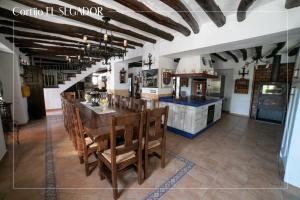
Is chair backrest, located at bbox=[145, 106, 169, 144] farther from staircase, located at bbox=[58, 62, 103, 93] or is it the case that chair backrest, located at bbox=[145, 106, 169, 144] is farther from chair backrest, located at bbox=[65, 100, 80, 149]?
staircase, located at bbox=[58, 62, 103, 93]

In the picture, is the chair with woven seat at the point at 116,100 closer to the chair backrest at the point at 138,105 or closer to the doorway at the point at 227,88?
the chair backrest at the point at 138,105

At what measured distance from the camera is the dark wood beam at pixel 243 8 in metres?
1.78

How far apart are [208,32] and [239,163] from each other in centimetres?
254

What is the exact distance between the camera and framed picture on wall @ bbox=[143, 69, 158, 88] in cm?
390

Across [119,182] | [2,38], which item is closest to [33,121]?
[2,38]

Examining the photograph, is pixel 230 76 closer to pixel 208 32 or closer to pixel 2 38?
pixel 208 32

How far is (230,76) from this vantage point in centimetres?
589

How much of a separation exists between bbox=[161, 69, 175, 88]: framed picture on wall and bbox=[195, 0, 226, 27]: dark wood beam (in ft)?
5.88

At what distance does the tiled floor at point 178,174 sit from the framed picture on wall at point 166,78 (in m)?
1.66

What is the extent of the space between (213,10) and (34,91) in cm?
573

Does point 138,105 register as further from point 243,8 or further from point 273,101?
point 273,101

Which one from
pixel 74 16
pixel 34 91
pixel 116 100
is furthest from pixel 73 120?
pixel 34 91

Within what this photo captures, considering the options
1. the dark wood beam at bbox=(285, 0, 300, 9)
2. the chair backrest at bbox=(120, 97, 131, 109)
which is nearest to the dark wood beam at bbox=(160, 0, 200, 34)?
the dark wood beam at bbox=(285, 0, 300, 9)

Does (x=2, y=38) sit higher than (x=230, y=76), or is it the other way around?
(x=2, y=38)
